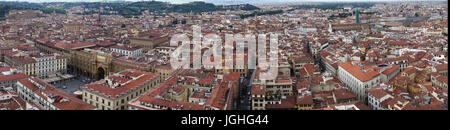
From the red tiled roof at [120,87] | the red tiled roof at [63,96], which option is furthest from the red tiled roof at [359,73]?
the red tiled roof at [63,96]

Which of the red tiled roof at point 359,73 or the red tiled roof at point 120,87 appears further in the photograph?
the red tiled roof at point 359,73

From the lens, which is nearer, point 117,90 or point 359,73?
point 117,90

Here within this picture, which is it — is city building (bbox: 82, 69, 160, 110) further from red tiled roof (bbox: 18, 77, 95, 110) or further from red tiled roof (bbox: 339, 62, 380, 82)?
red tiled roof (bbox: 339, 62, 380, 82)

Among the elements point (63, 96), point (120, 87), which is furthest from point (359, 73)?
point (63, 96)

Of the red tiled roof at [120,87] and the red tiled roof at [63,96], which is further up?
the red tiled roof at [120,87]

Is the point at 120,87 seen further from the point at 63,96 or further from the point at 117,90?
the point at 63,96

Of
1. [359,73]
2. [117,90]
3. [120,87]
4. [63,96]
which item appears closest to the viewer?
[63,96]

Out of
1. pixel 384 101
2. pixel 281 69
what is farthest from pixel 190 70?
pixel 384 101

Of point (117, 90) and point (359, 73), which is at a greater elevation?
point (359, 73)

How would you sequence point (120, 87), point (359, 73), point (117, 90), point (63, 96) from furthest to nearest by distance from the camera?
point (359, 73) → point (120, 87) → point (117, 90) → point (63, 96)

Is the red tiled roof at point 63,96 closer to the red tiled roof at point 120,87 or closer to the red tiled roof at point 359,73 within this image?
the red tiled roof at point 120,87
